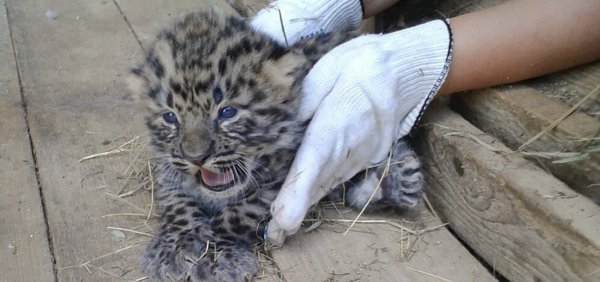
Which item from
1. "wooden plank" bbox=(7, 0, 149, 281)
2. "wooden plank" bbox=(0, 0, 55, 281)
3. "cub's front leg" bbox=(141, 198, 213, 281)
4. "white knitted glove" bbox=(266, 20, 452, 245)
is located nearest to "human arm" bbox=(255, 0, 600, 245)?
"white knitted glove" bbox=(266, 20, 452, 245)

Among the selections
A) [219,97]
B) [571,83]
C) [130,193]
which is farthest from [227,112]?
[571,83]

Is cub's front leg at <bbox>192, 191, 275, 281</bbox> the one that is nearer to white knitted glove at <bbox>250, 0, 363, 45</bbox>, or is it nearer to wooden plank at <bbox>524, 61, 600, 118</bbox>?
white knitted glove at <bbox>250, 0, 363, 45</bbox>

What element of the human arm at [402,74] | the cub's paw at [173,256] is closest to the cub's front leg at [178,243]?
the cub's paw at [173,256]

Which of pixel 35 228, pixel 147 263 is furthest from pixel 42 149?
pixel 147 263

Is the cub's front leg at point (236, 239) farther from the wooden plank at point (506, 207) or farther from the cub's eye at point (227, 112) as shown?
the wooden plank at point (506, 207)

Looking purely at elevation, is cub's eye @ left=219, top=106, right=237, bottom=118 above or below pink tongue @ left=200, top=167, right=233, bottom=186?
above
